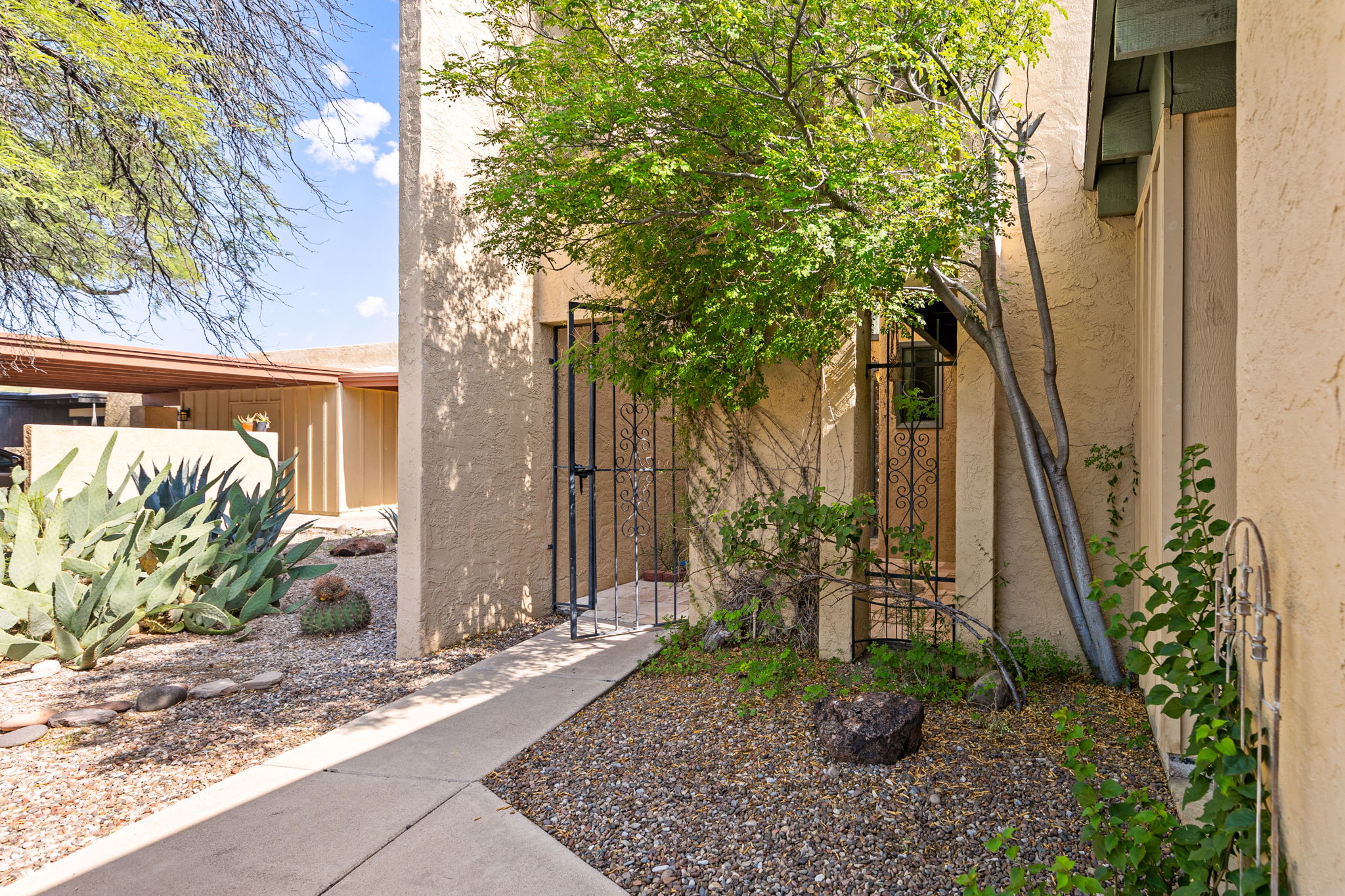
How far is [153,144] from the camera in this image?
542cm

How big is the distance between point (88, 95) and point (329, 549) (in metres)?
6.57

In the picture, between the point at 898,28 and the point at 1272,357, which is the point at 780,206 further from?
the point at 1272,357

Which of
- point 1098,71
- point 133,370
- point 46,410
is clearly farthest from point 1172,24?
point 46,410

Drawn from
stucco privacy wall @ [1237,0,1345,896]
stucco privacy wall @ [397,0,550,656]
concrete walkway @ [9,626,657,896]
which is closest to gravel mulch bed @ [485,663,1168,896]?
concrete walkway @ [9,626,657,896]

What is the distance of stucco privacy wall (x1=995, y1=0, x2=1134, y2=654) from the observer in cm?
462

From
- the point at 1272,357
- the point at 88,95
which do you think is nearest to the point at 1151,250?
the point at 1272,357

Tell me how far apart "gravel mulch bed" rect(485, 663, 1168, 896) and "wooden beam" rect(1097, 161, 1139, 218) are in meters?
2.84

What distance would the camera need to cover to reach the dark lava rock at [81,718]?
13.4ft

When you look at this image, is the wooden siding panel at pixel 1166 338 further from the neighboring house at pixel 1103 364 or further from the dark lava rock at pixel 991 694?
the dark lava rock at pixel 991 694

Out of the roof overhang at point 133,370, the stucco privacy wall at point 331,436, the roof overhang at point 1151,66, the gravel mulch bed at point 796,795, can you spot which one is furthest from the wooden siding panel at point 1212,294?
the stucco privacy wall at point 331,436

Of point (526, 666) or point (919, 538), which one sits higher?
point (919, 538)

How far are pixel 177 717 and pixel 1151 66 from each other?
602cm

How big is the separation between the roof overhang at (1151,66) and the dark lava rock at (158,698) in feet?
18.8

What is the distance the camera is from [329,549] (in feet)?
33.4
